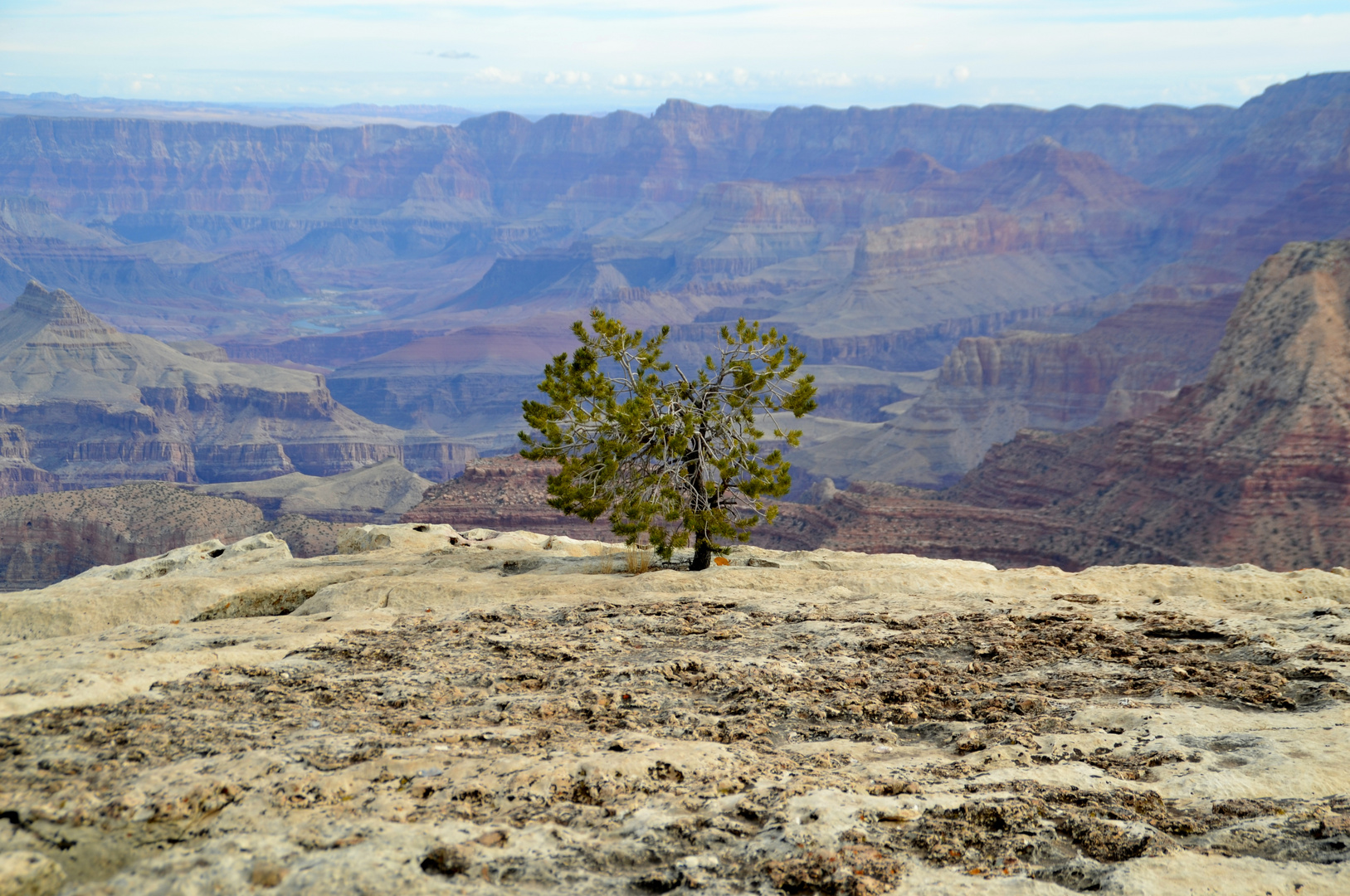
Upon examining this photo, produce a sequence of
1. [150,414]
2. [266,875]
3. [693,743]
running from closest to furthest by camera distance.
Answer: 1. [266,875]
2. [693,743]
3. [150,414]

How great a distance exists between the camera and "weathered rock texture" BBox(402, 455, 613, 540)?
7625 cm

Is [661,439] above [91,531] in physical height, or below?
above

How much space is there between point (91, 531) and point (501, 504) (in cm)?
3401

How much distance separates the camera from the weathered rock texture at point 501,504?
76250mm

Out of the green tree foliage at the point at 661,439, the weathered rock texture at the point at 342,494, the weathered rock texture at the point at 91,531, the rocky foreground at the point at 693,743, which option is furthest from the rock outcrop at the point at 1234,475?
the weathered rock texture at the point at 342,494

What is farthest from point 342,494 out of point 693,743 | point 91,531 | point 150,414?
point 693,743

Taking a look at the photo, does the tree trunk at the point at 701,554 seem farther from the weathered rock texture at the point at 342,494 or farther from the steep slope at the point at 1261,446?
the weathered rock texture at the point at 342,494

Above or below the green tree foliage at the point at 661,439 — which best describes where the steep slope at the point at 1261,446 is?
below

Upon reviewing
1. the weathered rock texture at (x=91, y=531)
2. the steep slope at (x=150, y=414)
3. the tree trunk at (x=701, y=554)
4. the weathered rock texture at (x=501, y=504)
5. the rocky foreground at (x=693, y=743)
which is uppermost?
the rocky foreground at (x=693, y=743)

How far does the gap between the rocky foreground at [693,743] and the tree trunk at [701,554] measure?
309 centimetres

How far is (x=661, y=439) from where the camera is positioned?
1880 cm

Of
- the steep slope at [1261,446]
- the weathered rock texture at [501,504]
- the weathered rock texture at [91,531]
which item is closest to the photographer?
the steep slope at [1261,446]

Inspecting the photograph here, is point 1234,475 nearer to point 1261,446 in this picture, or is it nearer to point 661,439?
point 1261,446

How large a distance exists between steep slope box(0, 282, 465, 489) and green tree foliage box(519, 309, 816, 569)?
167202mm
